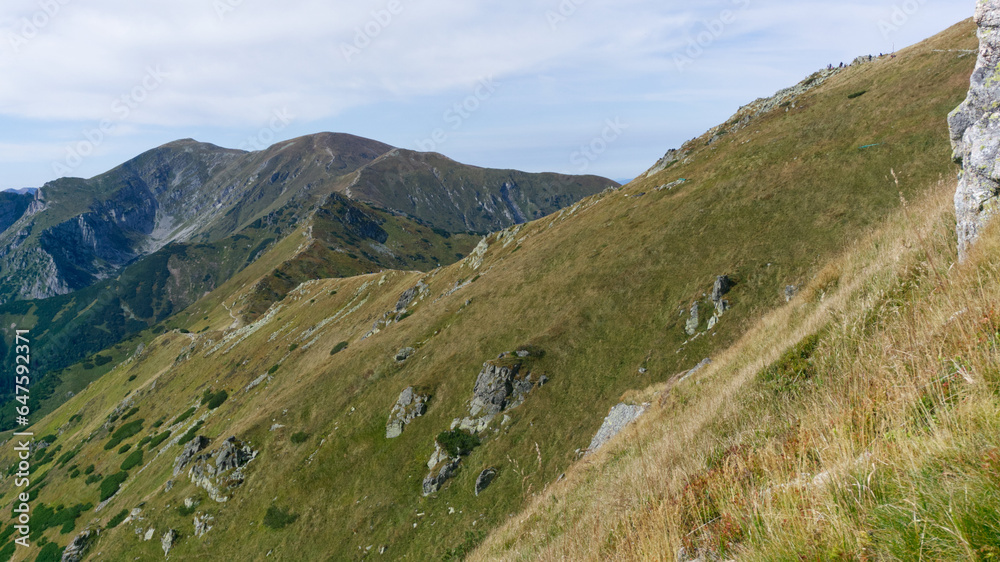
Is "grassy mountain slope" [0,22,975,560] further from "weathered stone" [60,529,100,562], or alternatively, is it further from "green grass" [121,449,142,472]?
"weathered stone" [60,529,100,562]

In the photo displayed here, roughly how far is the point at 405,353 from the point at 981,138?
48233 mm

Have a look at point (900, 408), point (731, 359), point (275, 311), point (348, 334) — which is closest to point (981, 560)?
point (900, 408)

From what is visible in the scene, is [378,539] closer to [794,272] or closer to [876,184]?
[794,272]

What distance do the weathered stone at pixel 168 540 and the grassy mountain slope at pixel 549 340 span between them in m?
0.73

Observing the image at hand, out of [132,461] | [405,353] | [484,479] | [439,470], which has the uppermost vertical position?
[132,461]

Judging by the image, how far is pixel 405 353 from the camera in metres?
50.7

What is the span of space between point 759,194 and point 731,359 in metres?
35.9

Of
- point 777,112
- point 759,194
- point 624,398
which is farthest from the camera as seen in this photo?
point 777,112

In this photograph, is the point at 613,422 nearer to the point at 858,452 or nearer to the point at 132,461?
the point at 858,452

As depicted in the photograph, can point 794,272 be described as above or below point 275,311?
below

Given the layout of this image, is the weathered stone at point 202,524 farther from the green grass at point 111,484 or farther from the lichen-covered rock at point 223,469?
the green grass at point 111,484

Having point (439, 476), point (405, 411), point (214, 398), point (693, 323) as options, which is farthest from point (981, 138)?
point (214, 398)

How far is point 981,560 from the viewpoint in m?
2.76

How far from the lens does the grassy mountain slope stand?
32500 millimetres
